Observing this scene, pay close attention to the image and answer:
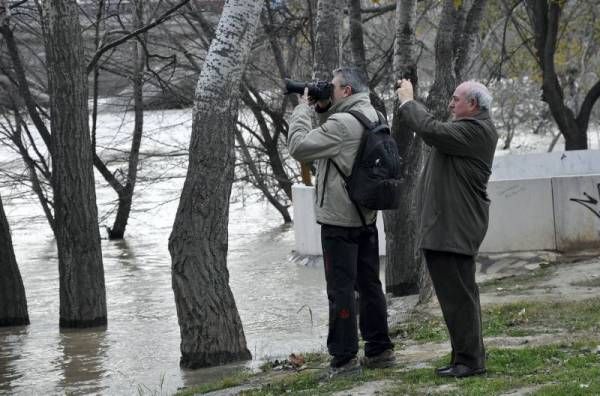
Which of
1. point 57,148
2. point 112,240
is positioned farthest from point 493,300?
point 112,240

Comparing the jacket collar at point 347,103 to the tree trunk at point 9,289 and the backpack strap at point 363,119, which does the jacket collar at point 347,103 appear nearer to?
the backpack strap at point 363,119

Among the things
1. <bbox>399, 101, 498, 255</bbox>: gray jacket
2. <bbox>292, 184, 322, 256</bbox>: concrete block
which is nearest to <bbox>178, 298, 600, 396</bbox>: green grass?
<bbox>399, 101, 498, 255</bbox>: gray jacket

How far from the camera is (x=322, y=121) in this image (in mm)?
6973

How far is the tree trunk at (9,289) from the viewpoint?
1369cm

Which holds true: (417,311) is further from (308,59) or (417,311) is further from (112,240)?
(112,240)

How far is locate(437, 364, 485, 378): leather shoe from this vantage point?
6.25 meters

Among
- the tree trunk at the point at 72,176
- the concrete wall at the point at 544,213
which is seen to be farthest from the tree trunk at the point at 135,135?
the concrete wall at the point at 544,213

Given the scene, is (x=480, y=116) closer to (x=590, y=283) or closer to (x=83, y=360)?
(x=590, y=283)

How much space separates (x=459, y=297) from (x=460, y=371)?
0.41m

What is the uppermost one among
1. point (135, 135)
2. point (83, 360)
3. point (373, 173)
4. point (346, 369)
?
point (135, 135)

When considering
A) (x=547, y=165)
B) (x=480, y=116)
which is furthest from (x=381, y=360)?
(x=547, y=165)

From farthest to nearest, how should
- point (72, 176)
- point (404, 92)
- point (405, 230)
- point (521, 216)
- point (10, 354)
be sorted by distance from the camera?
1. point (521, 216)
2. point (72, 176)
3. point (405, 230)
4. point (10, 354)
5. point (404, 92)

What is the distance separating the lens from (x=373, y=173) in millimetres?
6523

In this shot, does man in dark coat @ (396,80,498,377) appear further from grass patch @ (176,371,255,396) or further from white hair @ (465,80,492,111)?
grass patch @ (176,371,255,396)
